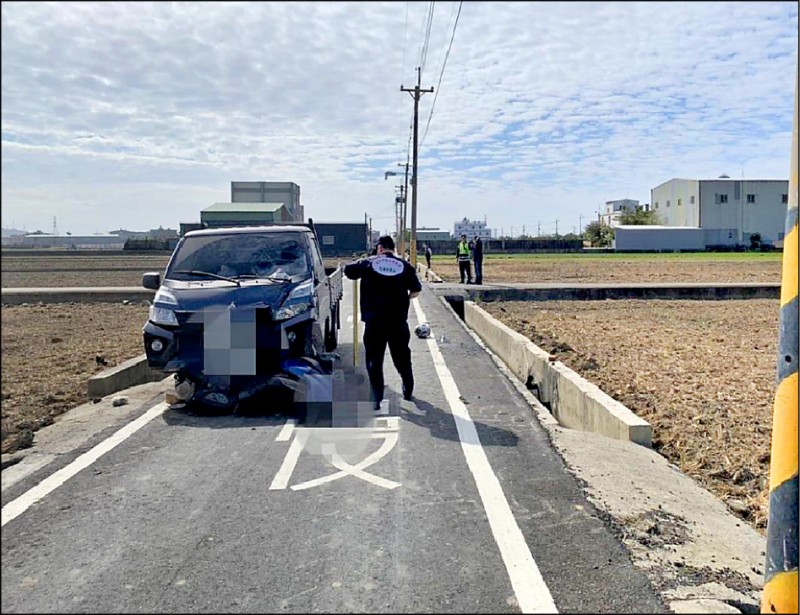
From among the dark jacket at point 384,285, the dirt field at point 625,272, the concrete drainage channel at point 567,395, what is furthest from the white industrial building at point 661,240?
the dark jacket at point 384,285

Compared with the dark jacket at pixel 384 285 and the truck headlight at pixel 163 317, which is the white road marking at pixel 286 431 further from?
the truck headlight at pixel 163 317

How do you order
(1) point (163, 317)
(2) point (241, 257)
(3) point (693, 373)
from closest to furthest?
1. (1) point (163, 317)
2. (2) point (241, 257)
3. (3) point (693, 373)

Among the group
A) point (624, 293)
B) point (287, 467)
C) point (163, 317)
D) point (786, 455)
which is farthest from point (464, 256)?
point (786, 455)

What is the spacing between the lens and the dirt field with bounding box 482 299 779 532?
21.1 ft

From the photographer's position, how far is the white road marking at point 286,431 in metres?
6.84

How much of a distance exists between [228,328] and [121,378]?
272cm

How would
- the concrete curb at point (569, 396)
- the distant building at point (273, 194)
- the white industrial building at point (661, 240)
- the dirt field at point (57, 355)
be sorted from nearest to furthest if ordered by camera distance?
the dirt field at point (57, 355), the concrete curb at point (569, 396), the distant building at point (273, 194), the white industrial building at point (661, 240)

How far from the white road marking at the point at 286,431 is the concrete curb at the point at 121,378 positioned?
2.67 metres

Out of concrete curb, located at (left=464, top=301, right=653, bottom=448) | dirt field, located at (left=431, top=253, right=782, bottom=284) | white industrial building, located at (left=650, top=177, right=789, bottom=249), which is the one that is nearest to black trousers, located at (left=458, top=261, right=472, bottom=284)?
dirt field, located at (left=431, top=253, right=782, bottom=284)

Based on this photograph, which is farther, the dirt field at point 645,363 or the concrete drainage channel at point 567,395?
the concrete drainage channel at point 567,395

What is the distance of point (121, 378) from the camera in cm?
939

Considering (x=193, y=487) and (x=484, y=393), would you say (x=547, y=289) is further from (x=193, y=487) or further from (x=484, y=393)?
(x=193, y=487)

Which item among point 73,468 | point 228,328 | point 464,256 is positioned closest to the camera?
point 73,468

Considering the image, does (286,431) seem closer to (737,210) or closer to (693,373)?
(693,373)
